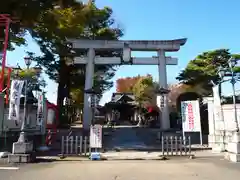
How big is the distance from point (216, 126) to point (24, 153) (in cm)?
1058

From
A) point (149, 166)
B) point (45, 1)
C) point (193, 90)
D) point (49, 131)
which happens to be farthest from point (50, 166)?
point (193, 90)

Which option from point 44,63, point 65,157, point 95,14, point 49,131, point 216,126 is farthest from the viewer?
point 44,63

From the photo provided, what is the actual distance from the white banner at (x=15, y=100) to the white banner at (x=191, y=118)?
9351 mm

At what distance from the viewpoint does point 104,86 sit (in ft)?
112

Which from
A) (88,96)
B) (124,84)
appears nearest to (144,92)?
(88,96)

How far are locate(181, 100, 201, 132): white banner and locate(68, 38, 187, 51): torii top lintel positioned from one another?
653cm

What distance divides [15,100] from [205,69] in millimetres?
19289

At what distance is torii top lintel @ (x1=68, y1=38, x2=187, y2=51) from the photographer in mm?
20680

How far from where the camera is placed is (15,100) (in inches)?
519

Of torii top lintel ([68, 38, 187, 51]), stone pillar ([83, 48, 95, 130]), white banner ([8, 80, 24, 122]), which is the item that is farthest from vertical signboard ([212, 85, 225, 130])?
white banner ([8, 80, 24, 122])

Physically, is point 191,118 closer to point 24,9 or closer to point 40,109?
point 40,109

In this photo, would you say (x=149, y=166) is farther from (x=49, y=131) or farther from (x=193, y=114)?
(x=49, y=131)

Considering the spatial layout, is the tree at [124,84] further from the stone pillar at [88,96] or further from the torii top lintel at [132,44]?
the stone pillar at [88,96]

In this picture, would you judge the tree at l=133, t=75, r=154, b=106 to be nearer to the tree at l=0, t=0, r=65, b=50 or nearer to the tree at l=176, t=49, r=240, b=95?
the tree at l=176, t=49, r=240, b=95
